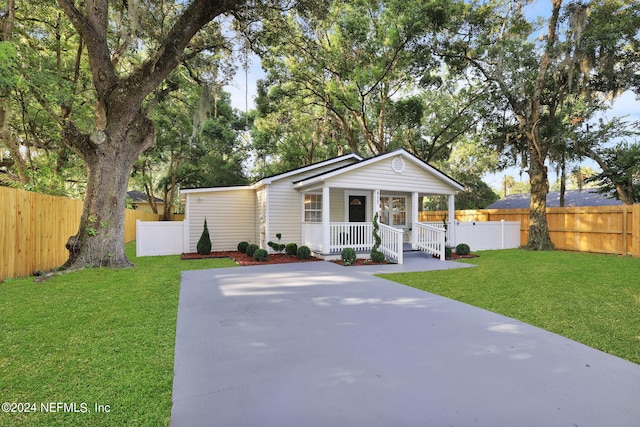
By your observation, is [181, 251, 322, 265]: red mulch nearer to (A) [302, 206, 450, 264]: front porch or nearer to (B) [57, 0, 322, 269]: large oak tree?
(A) [302, 206, 450, 264]: front porch

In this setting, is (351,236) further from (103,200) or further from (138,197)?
(138,197)

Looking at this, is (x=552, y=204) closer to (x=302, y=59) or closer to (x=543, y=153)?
(x=543, y=153)

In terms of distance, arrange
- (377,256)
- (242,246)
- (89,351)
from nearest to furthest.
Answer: (89,351) → (377,256) → (242,246)

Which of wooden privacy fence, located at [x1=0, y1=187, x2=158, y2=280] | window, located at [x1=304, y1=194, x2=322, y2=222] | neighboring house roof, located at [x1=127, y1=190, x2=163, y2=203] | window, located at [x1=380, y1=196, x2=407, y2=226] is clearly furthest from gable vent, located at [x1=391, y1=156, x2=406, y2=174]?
neighboring house roof, located at [x1=127, y1=190, x2=163, y2=203]

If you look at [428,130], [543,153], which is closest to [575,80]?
[543,153]

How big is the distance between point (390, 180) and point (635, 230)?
8.26 m

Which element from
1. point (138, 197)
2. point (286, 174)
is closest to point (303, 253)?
point (286, 174)

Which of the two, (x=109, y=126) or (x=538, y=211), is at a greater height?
(x=109, y=126)

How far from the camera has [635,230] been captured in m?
10.2

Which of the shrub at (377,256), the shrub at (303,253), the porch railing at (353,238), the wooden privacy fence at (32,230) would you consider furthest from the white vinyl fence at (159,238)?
the shrub at (377,256)

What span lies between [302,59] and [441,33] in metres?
6.09

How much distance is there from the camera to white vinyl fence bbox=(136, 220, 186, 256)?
11.1m

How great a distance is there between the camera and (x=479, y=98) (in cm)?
1521

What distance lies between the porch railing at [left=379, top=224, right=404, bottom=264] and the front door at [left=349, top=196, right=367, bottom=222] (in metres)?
2.20
